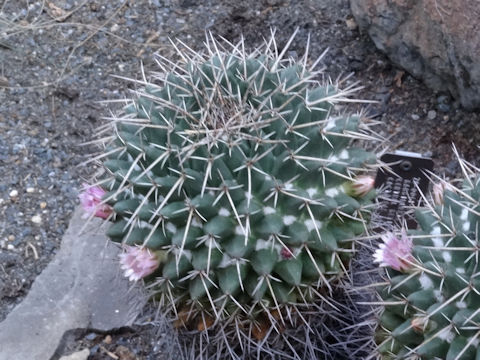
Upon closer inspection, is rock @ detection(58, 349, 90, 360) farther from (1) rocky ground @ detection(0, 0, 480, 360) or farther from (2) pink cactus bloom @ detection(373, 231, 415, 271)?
(2) pink cactus bloom @ detection(373, 231, 415, 271)

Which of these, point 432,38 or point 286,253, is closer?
point 286,253

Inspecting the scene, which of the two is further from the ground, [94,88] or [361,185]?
[361,185]

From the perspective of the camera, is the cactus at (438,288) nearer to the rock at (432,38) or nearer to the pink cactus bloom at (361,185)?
the pink cactus bloom at (361,185)

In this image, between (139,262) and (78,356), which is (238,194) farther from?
(78,356)

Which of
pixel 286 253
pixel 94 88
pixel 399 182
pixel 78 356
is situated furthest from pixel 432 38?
pixel 78 356

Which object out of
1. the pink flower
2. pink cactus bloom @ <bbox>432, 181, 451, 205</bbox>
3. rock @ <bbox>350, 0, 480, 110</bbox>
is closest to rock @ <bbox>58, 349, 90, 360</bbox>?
the pink flower

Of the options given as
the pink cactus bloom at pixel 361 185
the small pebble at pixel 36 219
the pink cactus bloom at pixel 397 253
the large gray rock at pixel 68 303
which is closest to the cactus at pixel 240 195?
the pink cactus bloom at pixel 361 185
